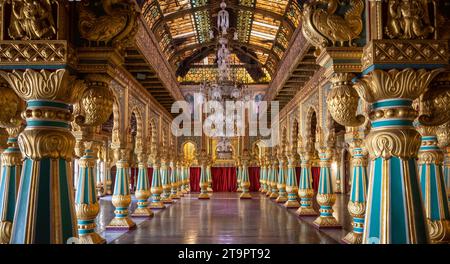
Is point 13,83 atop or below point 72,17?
below

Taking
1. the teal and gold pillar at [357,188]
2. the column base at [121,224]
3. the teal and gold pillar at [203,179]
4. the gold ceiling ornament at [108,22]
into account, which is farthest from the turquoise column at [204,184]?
the gold ceiling ornament at [108,22]

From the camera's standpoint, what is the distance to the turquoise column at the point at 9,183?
183 inches

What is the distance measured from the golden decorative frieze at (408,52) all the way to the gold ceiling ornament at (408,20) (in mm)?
71

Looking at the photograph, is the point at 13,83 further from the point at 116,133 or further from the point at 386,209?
the point at 116,133

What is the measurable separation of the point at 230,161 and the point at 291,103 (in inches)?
525

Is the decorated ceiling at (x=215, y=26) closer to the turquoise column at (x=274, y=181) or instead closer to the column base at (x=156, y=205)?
the turquoise column at (x=274, y=181)

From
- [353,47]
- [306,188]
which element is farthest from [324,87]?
[353,47]

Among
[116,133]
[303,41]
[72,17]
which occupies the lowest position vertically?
[116,133]

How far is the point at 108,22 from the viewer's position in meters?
3.72

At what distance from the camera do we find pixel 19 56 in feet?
11.1

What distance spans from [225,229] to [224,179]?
17840mm

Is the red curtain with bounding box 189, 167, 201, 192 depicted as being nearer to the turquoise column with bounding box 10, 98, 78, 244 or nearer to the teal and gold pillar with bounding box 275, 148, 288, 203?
the teal and gold pillar with bounding box 275, 148, 288, 203

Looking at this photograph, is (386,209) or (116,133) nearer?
(386,209)

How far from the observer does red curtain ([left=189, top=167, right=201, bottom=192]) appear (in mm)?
27797
